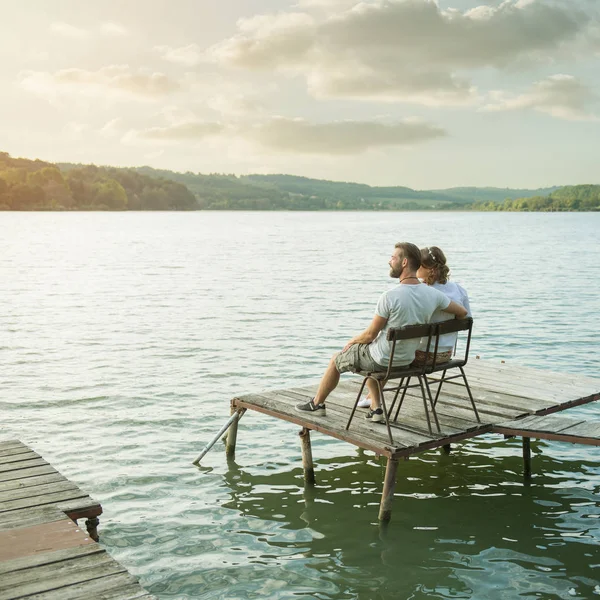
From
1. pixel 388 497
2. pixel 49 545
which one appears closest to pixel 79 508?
pixel 49 545

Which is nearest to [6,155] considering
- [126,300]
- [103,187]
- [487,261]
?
[103,187]

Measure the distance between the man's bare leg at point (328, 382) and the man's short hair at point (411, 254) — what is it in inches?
55.7

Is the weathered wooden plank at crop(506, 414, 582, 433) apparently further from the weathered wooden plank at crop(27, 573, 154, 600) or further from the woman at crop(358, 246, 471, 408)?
the weathered wooden plank at crop(27, 573, 154, 600)

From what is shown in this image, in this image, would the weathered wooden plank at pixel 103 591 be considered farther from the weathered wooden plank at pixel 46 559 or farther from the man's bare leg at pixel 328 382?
the man's bare leg at pixel 328 382

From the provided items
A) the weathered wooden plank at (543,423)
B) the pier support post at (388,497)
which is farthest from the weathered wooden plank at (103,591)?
the weathered wooden plank at (543,423)

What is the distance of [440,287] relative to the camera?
8734 millimetres

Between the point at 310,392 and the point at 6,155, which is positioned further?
the point at 6,155

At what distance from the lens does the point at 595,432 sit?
8250mm

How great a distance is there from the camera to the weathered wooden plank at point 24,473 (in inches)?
277

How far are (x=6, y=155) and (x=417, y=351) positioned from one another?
7048 inches

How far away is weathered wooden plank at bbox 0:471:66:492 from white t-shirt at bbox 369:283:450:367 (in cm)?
333

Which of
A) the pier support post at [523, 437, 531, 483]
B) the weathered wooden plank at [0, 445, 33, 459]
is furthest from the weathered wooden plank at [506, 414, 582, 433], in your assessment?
the weathered wooden plank at [0, 445, 33, 459]

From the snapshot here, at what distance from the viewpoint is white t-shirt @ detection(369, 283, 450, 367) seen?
25.7ft

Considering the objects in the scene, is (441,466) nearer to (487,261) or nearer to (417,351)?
(417,351)
